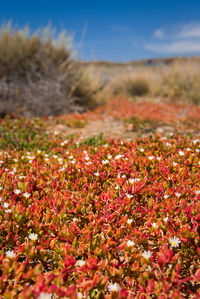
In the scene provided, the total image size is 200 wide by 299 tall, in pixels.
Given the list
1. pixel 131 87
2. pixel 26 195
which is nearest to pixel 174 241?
pixel 26 195

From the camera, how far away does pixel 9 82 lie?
8625 mm

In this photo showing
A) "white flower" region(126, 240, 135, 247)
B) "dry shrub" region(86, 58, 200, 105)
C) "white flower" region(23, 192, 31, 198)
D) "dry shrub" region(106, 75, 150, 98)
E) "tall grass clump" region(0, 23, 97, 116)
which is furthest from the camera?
"dry shrub" region(106, 75, 150, 98)

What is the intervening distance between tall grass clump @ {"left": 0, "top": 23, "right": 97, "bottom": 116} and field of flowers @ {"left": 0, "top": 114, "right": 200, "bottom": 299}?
4562 mm

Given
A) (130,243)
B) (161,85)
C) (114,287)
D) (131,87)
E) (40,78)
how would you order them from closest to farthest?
(114,287) → (130,243) → (40,78) → (131,87) → (161,85)

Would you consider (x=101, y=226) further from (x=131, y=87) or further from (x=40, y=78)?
(x=131, y=87)

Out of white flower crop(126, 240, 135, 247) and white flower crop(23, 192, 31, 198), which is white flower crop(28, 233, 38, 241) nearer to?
white flower crop(23, 192, 31, 198)

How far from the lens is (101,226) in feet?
7.58

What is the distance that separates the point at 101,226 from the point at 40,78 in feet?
23.8

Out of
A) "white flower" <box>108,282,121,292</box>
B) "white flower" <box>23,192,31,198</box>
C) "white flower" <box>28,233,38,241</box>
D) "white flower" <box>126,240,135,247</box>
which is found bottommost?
"white flower" <box>108,282,121,292</box>

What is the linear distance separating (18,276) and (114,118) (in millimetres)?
6411

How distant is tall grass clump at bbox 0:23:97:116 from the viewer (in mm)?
7891

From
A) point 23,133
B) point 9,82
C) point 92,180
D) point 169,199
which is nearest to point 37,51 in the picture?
point 9,82

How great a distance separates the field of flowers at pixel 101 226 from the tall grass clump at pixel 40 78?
4562 mm

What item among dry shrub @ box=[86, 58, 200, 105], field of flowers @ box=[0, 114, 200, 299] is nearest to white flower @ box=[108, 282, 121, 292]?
field of flowers @ box=[0, 114, 200, 299]
